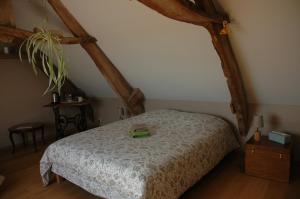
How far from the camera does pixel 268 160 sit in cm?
263

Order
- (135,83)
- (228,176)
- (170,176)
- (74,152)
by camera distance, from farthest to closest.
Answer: (135,83) → (228,176) → (74,152) → (170,176)

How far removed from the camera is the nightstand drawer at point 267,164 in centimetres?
256

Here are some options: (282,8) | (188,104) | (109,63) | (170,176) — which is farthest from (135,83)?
(282,8)

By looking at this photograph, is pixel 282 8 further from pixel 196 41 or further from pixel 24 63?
pixel 24 63

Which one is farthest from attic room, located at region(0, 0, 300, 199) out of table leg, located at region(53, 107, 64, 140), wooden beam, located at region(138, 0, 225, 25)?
table leg, located at region(53, 107, 64, 140)

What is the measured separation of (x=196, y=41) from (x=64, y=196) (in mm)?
2177

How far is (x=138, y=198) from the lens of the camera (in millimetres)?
1821

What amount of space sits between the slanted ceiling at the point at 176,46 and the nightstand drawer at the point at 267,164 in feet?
2.41

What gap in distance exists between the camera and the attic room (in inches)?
81.4

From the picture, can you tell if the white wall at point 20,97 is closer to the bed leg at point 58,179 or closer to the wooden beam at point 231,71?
the bed leg at point 58,179

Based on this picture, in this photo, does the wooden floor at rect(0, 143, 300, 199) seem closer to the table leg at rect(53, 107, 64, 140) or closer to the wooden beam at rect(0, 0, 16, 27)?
the table leg at rect(53, 107, 64, 140)

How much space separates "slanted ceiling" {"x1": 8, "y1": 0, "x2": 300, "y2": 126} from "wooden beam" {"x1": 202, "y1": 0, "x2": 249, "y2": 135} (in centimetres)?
9

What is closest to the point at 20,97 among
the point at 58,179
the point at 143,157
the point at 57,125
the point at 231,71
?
the point at 57,125

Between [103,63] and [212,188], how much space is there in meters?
2.33
